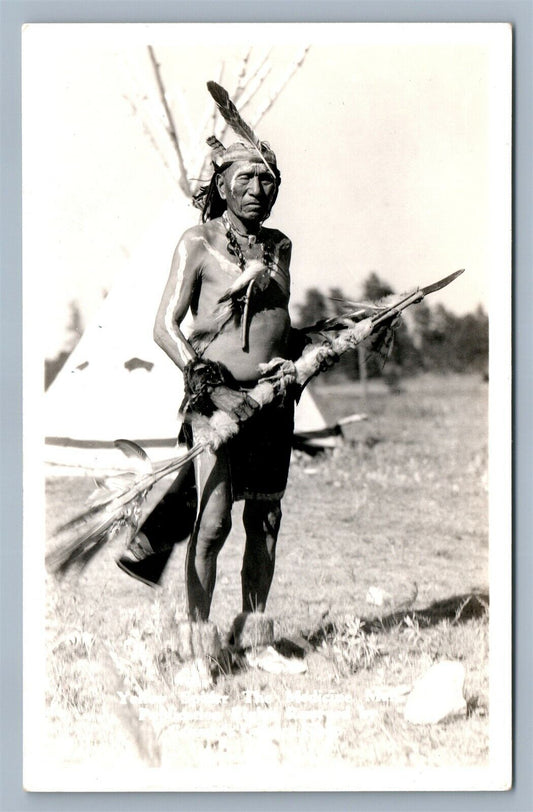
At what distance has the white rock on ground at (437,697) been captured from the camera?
3557 millimetres

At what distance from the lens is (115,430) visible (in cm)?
365

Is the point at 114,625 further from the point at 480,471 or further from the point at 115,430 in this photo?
the point at 480,471

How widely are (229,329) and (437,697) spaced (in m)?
1.19

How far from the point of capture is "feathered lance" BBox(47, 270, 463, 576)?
3.52 metres

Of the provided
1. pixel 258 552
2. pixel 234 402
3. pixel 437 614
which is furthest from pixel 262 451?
pixel 437 614

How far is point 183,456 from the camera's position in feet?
11.6

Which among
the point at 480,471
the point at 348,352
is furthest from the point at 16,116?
the point at 480,471

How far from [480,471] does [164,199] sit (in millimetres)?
1214

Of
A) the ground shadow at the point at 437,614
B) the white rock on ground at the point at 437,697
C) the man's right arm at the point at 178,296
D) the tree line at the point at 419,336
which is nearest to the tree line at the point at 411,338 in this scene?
the tree line at the point at 419,336

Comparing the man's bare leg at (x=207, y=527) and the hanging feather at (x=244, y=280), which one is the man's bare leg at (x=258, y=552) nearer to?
the man's bare leg at (x=207, y=527)

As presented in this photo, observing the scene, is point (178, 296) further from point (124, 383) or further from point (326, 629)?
point (326, 629)

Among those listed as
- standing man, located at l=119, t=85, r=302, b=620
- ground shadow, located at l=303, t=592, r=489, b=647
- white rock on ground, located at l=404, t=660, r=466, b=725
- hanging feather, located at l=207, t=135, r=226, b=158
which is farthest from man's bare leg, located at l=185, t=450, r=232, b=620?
hanging feather, located at l=207, t=135, r=226, b=158

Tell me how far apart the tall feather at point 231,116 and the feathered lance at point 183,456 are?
508 millimetres

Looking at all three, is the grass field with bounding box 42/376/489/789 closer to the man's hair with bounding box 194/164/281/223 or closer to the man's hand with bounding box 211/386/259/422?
the man's hand with bounding box 211/386/259/422
